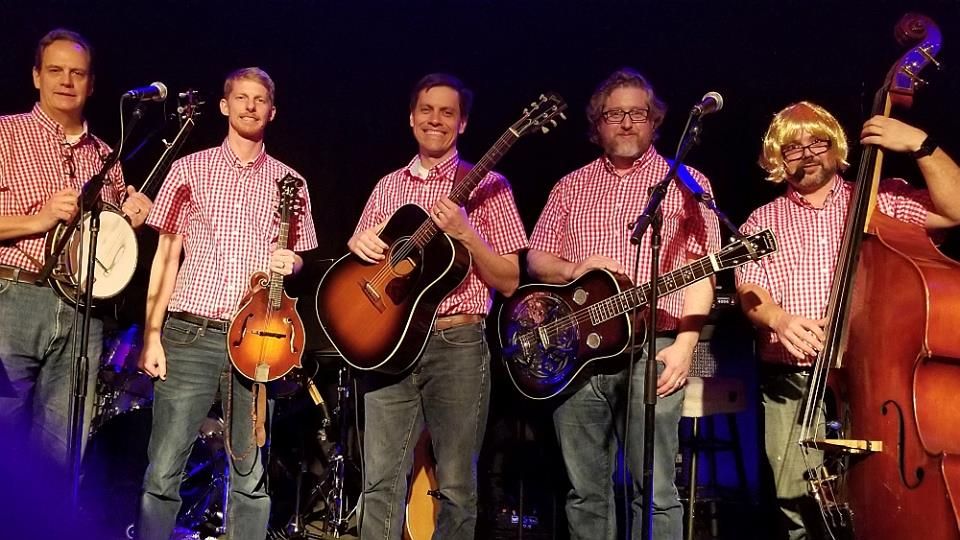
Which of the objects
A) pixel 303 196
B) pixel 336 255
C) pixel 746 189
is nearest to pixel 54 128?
pixel 303 196

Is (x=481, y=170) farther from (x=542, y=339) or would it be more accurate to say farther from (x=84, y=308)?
(x=84, y=308)

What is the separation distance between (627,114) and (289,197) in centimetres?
160

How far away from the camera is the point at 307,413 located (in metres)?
6.34

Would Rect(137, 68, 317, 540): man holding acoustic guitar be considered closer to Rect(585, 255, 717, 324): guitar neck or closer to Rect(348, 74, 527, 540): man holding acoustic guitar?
Rect(348, 74, 527, 540): man holding acoustic guitar

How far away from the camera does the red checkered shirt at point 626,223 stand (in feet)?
13.4

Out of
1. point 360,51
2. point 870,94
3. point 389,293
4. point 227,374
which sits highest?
point 360,51

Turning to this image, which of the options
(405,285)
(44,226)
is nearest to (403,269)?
(405,285)

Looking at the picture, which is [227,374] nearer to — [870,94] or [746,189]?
[746,189]

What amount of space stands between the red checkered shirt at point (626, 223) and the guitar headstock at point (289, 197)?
114cm

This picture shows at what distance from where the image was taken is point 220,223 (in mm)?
4234

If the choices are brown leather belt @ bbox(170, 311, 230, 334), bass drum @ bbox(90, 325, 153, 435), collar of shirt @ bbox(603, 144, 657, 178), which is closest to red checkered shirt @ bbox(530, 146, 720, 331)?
collar of shirt @ bbox(603, 144, 657, 178)

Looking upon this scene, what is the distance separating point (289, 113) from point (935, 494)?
458 centimetres

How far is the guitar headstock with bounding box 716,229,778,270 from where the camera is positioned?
3609 millimetres

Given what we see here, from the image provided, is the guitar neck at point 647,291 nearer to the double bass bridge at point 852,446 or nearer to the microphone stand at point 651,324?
the microphone stand at point 651,324
